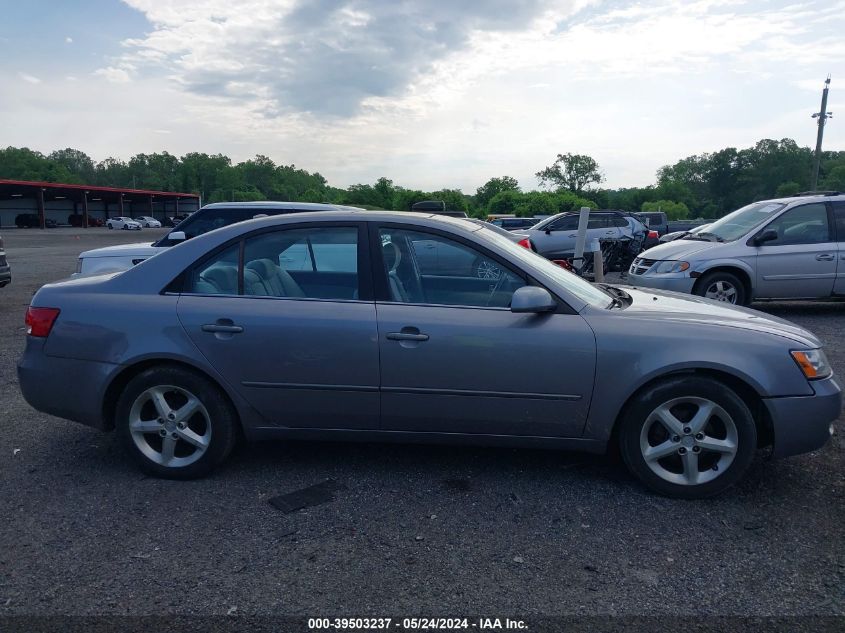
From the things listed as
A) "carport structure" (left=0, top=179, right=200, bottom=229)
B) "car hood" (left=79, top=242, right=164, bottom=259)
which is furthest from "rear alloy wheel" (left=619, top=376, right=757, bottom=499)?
"carport structure" (left=0, top=179, right=200, bottom=229)

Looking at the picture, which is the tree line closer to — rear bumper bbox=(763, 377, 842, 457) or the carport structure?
the carport structure

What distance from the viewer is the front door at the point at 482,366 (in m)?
3.62

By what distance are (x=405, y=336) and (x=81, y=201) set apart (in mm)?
82499

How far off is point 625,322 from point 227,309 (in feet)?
7.48

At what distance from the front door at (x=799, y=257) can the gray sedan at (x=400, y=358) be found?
5.79 meters

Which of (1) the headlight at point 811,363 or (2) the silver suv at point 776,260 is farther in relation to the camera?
(2) the silver suv at point 776,260

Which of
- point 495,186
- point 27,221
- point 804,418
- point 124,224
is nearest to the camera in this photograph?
point 804,418

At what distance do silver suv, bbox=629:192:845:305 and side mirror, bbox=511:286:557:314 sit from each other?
20.4 ft

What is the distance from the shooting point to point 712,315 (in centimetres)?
388

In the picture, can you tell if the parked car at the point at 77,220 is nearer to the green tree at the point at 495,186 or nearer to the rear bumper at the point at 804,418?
the green tree at the point at 495,186

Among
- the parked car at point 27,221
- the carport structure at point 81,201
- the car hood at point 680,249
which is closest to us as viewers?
the car hood at point 680,249

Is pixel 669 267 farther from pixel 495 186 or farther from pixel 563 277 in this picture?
pixel 495 186

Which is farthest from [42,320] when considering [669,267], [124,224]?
[124,224]

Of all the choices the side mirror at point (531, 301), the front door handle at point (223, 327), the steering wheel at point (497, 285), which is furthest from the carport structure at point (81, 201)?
the side mirror at point (531, 301)
